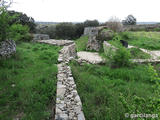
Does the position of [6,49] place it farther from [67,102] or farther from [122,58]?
[122,58]

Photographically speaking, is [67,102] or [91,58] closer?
[67,102]

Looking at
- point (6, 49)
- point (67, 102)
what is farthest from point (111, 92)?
point (6, 49)

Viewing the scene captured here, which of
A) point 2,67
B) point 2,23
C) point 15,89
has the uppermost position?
point 2,23

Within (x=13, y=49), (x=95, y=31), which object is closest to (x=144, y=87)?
(x=13, y=49)

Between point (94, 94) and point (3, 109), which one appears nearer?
point (3, 109)

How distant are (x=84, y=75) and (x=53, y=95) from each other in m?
→ 1.52

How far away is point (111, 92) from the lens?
10.8ft

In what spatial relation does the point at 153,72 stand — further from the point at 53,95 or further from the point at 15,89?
the point at 15,89

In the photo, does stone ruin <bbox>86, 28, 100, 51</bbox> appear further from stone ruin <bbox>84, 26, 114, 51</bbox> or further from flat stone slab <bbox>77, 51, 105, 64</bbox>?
flat stone slab <bbox>77, 51, 105, 64</bbox>

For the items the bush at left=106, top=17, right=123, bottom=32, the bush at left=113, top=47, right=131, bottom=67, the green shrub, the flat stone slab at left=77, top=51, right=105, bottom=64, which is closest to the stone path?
the flat stone slab at left=77, top=51, right=105, bottom=64

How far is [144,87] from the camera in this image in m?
3.73

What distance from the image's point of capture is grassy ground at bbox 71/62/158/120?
94.8 inches

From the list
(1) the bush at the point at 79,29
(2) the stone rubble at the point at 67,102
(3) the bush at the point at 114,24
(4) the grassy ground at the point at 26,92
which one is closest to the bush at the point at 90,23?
(1) the bush at the point at 79,29

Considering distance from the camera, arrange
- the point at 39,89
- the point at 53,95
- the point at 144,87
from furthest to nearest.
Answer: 1. the point at 144,87
2. the point at 39,89
3. the point at 53,95
